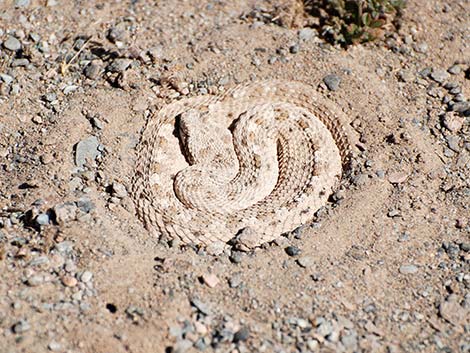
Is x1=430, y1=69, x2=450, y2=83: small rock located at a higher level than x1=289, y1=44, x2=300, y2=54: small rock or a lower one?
lower

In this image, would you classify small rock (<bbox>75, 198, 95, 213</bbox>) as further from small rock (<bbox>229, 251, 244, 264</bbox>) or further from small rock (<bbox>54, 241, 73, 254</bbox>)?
small rock (<bbox>229, 251, 244, 264</bbox>)

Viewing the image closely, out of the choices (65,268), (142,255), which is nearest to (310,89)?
(142,255)

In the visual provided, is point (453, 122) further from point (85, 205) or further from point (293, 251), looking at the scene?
point (85, 205)

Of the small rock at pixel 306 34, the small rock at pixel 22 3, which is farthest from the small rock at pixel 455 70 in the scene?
the small rock at pixel 22 3

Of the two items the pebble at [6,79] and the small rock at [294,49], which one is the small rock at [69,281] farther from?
the small rock at [294,49]

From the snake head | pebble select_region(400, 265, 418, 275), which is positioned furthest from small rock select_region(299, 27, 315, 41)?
pebble select_region(400, 265, 418, 275)

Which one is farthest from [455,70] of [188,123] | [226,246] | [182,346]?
[182,346]

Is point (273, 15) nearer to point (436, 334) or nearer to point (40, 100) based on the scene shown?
point (40, 100)
